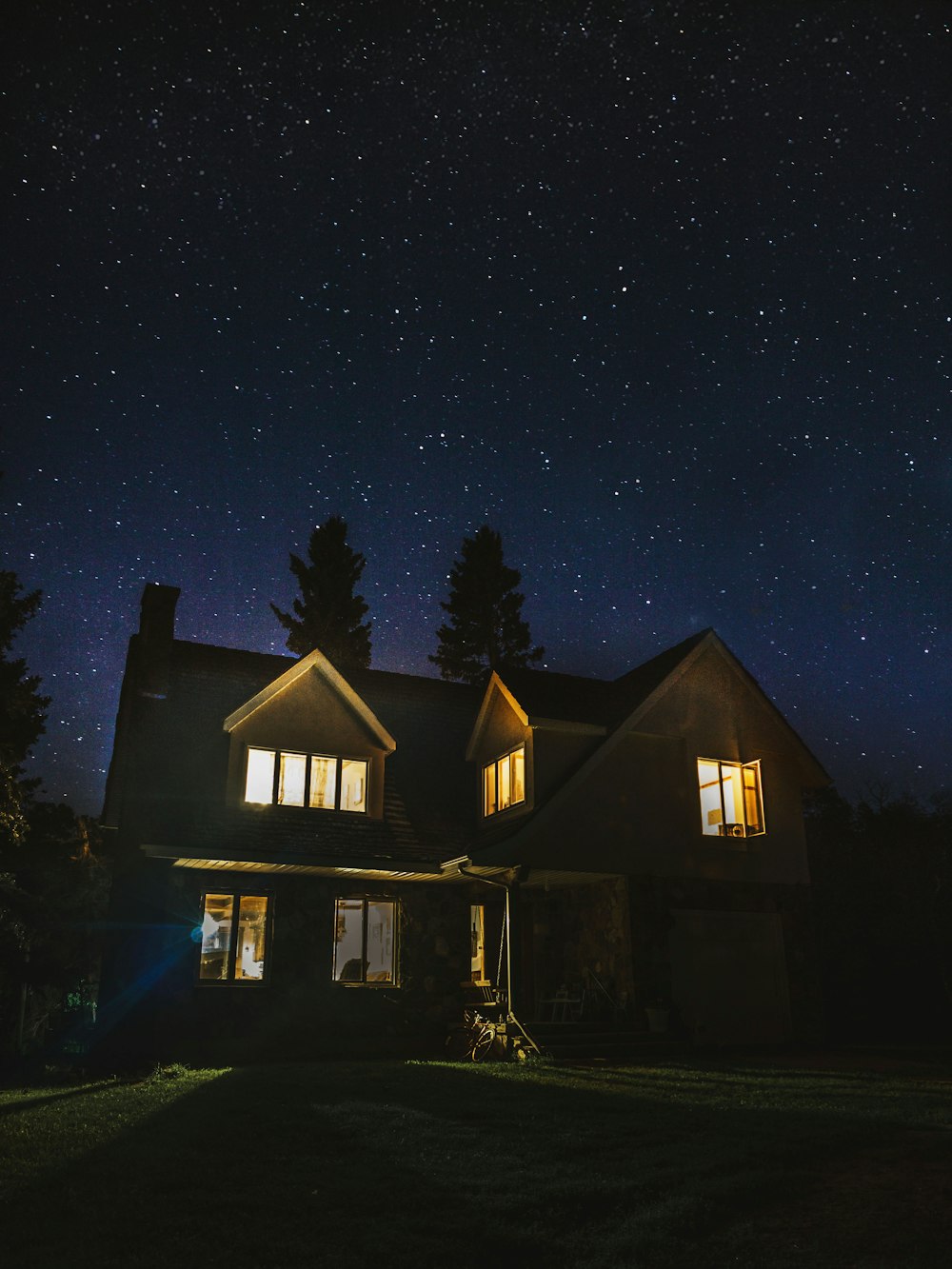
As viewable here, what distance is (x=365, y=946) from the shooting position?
18.4 meters

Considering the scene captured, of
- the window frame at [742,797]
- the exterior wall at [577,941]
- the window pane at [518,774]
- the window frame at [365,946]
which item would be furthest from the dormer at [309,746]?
the window frame at [742,797]

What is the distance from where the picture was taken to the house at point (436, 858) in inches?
685

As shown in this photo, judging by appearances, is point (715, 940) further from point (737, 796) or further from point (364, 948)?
point (364, 948)

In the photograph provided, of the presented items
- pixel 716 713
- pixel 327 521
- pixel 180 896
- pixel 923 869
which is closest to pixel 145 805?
pixel 180 896

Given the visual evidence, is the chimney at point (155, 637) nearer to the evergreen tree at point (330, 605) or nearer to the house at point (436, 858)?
the house at point (436, 858)

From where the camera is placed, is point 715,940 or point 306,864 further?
point 715,940

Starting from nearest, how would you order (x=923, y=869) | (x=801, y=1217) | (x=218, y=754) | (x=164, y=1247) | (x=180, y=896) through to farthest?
1. (x=164, y=1247)
2. (x=801, y=1217)
3. (x=180, y=896)
4. (x=218, y=754)
5. (x=923, y=869)

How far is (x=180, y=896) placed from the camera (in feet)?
57.3

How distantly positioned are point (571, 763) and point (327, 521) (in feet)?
91.2

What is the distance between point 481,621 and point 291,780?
28.1m

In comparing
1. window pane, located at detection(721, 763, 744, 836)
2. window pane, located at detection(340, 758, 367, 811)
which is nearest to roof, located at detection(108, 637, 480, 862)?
window pane, located at detection(340, 758, 367, 811)

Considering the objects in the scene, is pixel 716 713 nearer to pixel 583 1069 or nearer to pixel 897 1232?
pixel 583 1069

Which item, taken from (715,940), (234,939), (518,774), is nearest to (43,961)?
(234,939)

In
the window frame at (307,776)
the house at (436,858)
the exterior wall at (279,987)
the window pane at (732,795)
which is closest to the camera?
the exterior wall at (279,987)
